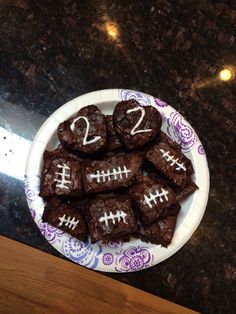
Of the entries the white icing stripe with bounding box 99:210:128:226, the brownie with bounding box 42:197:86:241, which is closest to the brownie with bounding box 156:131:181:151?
the white icing stripe with bounding box 99:210:128:226

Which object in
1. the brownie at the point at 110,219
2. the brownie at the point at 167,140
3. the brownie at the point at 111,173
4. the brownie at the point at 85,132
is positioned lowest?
the brownie at the point at 110,219

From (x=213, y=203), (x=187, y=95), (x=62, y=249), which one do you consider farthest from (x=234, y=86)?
(x=62, y=249)

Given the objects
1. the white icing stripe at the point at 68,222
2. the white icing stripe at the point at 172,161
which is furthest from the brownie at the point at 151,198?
the white icing stripe at the point at 68,222

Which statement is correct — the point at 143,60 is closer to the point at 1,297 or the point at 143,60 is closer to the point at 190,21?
the point at 190,21

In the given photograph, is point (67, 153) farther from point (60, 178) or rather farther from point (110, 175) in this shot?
point (110, 175)

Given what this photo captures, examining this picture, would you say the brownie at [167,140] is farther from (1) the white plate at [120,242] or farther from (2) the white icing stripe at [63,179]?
(2) the white icing stripe at [63,179]
